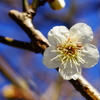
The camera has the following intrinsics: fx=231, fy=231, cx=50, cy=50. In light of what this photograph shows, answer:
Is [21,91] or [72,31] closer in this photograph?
[72,31]

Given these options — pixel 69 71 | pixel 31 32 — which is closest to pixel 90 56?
pixel 69 71

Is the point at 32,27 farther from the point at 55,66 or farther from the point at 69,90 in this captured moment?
the point at 69,90

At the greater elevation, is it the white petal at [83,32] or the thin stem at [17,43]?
the white petal at [83,32]

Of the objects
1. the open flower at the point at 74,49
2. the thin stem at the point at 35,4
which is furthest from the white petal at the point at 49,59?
the thin stem at the point at 35,4

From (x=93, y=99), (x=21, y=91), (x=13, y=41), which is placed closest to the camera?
(x=93, y=99)

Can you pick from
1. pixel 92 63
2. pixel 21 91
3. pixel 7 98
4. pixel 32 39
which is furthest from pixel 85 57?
pixel 7 98

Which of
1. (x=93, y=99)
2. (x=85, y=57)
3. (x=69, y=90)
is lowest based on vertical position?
(x=93, y=99)

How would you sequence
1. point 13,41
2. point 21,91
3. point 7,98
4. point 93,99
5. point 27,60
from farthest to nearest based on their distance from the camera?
point 27,60
point 7,98
point 21,91
point 13,41
point 93,99

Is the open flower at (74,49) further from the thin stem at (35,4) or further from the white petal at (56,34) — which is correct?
the thin stem at (35,4)
